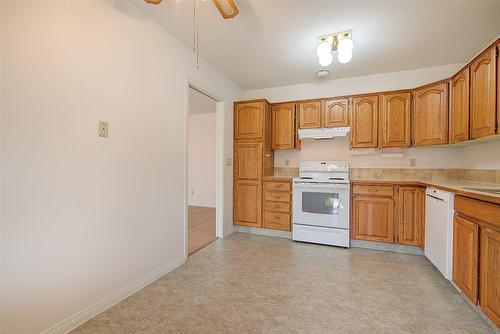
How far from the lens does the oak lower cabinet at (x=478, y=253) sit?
1.46m

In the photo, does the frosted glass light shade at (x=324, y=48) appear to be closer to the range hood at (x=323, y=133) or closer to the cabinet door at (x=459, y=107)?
the range hood at (x=323, y=133)

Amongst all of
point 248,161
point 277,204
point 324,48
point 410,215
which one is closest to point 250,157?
point 248,161

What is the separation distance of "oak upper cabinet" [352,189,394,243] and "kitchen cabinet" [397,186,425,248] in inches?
3.9

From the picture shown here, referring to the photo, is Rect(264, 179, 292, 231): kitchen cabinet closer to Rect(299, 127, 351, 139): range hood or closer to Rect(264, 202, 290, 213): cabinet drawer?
Rect(264, 202, 290, 213): cabinet drawer

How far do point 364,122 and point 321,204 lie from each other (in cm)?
Answer: 136

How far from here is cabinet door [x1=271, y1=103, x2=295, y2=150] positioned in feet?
12.3

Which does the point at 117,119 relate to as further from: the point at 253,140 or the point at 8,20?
the point at 253,140

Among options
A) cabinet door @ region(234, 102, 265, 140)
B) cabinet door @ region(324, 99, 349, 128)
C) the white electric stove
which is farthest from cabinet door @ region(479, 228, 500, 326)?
cabinet door @ region(234, 102, 265, 140)

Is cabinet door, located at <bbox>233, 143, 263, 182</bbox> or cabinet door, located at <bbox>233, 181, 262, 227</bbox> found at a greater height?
cabinet door, located at <bbox>233, 143, 263, 182</bbox>

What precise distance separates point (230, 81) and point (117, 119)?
2.25 m

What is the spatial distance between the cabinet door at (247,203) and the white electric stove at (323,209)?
589 millimetres

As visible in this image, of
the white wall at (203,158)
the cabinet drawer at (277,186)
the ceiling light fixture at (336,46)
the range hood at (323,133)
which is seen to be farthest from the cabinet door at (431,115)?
the white wall at (203,158)

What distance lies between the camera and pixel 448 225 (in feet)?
6.77

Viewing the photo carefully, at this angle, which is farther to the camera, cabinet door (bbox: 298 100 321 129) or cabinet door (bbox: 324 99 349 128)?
cabinet door (bbox: 298 100 321 129)
